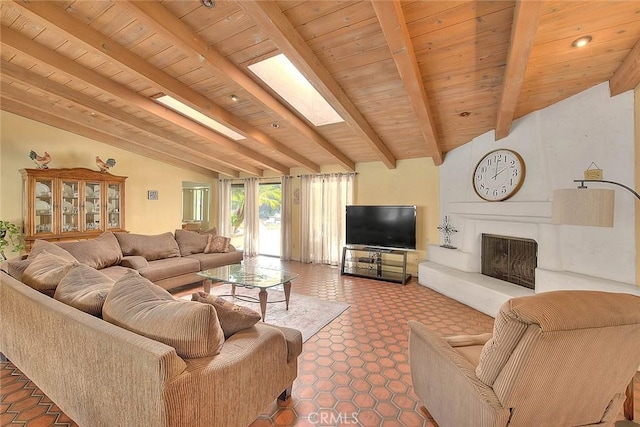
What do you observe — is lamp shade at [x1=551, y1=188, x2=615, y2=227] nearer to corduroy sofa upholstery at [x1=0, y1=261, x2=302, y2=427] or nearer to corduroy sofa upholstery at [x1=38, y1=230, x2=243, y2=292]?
corduroy sofa upholstery at [x1=0, y1=261, x2=302, y2=427]

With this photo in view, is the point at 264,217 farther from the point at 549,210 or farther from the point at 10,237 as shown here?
the point at 549,210

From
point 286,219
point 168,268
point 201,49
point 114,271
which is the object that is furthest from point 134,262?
point 286,219

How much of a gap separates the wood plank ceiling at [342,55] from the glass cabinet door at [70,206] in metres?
1.50

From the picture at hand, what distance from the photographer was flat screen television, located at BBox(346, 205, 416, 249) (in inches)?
186

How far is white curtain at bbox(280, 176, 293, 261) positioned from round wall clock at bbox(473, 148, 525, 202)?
4.03 metres

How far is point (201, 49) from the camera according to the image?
223 centimetres

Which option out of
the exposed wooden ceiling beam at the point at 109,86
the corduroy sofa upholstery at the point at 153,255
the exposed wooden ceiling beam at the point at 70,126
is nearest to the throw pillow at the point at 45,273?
the corduroy sofa upholstery at the point at 153,255

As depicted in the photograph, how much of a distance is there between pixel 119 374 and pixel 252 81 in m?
2.65

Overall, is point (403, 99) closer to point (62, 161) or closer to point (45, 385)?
point (45, 385)

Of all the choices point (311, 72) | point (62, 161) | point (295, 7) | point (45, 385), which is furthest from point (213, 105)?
point (62, 161)

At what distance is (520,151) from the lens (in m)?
3.24

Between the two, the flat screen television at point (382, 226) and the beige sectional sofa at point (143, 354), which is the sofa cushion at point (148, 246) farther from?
the flat screen television at point (382, 226)

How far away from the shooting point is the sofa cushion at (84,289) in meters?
1.44

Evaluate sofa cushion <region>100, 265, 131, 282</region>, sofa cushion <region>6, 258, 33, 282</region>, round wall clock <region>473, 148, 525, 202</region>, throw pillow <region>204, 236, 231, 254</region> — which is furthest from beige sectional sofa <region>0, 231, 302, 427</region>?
round wall clock <region>473, 148, 525, 202</region>
